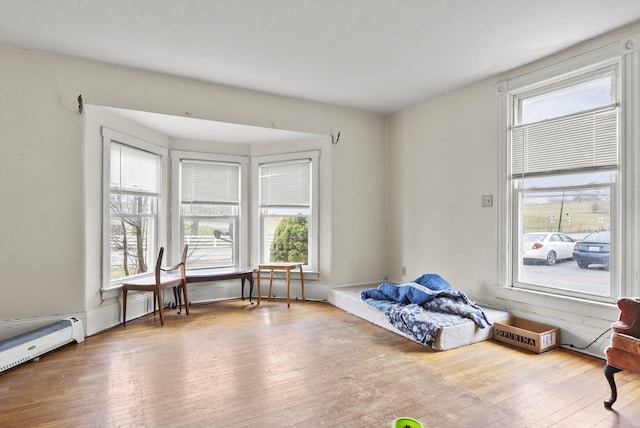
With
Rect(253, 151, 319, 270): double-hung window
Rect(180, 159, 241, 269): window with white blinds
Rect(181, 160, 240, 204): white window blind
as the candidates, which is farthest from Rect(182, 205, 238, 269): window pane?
Rect(253, 151, 319, 270): double-hung window

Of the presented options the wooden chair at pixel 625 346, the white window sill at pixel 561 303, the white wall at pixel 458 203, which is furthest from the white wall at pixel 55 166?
the wooden chair at pixel 625 346

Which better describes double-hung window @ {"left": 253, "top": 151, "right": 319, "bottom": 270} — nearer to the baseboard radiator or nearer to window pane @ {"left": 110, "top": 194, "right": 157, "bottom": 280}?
window pane @ {"left": 110, "top": 194, "right": 157, "bottom": 280}

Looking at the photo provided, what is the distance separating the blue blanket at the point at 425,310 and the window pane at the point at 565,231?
2.57 feet

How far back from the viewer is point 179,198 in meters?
5.16

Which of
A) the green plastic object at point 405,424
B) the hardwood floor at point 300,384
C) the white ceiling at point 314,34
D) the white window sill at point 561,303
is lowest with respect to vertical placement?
the hardwood floor at point 300,384

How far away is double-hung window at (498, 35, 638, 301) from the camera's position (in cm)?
311

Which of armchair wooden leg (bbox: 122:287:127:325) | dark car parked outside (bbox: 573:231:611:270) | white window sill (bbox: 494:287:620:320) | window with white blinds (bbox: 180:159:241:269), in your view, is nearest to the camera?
white window sill (bbox: 494:287:620:320)

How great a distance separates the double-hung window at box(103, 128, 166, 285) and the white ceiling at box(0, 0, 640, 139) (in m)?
1.09

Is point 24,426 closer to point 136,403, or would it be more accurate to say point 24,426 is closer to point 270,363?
point 136,403

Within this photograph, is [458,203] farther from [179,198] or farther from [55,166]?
[55,166]

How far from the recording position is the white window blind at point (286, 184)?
5441mm

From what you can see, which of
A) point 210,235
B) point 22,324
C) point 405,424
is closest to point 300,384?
point 405,424

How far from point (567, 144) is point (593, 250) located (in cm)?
105

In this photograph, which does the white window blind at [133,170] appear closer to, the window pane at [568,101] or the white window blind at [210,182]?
the white window blind at [210,182]
